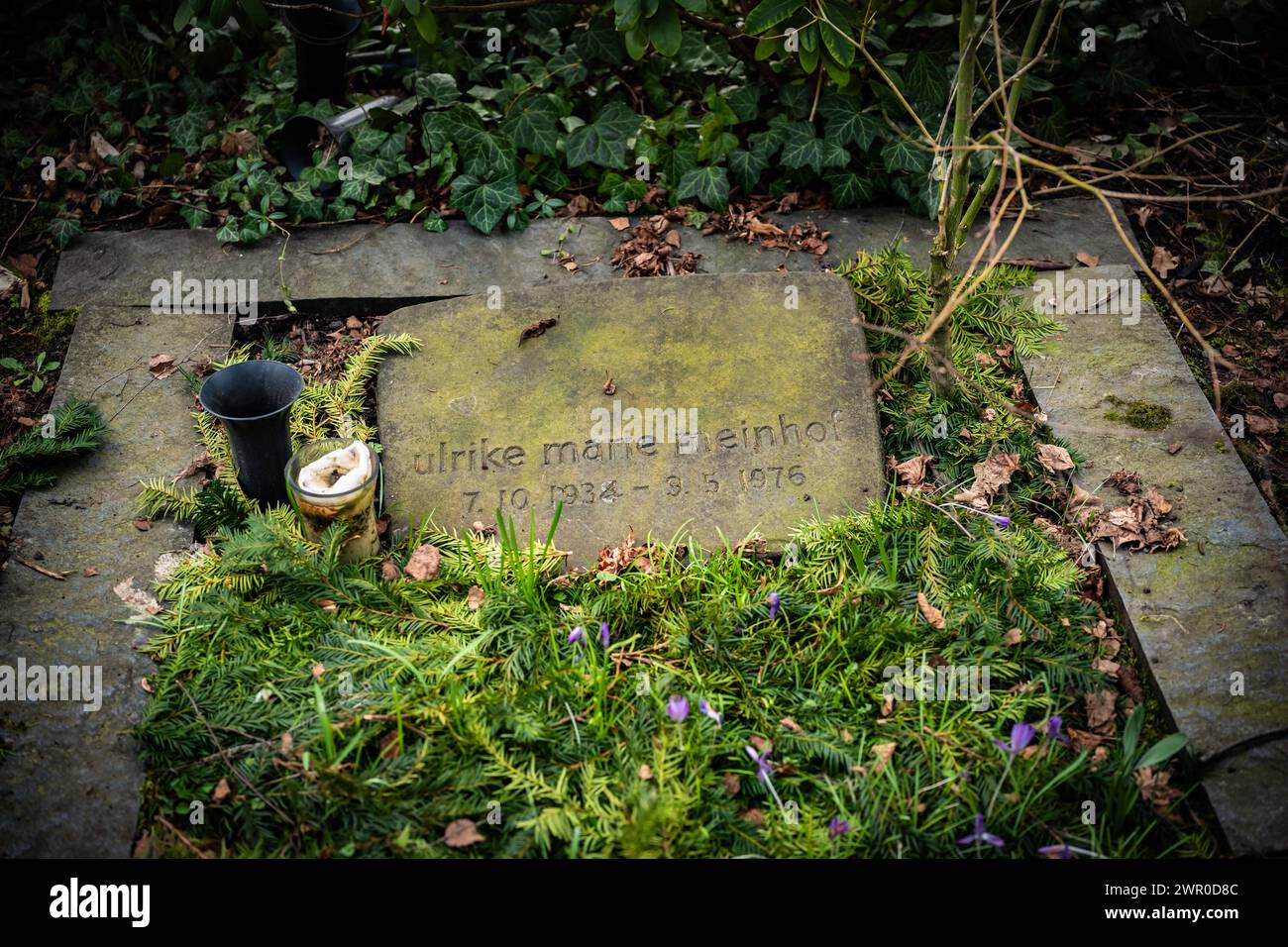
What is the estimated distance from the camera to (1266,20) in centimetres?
476

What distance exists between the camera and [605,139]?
173 inches

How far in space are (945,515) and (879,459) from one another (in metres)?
0.30

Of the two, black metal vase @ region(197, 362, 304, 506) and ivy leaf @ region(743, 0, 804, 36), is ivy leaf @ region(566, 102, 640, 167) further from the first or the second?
black metal vase @ region(197, 362, 304, 506)

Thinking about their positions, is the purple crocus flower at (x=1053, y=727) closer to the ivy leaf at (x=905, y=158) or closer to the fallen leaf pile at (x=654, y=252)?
the fallen leaf pile at (x=654, y=252)

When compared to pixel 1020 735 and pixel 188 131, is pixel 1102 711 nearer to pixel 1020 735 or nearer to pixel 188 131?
pixel 1020 735

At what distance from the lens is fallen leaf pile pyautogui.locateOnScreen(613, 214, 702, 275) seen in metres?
4.07

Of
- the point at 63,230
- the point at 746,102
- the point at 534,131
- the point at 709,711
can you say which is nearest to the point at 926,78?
the point at 746,102

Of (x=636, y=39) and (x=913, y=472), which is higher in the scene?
(x=636, y=39)

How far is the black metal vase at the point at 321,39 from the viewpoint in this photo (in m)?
4.34

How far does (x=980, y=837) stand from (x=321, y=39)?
4.06 m

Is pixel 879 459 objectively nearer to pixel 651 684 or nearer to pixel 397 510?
pixel 651 684

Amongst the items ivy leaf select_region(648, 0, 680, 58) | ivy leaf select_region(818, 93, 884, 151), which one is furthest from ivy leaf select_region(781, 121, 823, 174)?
ivy leaf select_region(648, 0, 680, 58)

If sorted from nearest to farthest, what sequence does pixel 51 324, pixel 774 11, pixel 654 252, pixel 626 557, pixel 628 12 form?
1. pixel 626 557
2. pixel 628 12
3. pixel 774 11
4. pixel 51 324
5. pixel 654 252

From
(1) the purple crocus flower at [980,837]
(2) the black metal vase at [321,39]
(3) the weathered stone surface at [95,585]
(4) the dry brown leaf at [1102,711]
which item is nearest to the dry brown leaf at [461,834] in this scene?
(3) the weathered stone surface at [95,585]
